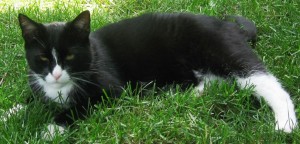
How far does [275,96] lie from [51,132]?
1.70 m

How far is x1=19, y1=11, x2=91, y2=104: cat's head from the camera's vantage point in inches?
136

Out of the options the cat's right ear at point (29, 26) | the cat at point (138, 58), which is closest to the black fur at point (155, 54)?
the cat at point (138, 58)

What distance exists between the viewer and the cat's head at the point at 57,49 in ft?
11.3

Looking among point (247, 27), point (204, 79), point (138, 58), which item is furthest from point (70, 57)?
point (247, 27)

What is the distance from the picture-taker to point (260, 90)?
12.4 feet

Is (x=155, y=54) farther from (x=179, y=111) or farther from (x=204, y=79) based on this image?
(x=179, y=111)

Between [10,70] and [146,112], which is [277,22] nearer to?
[146,112]

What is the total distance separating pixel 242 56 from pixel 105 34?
1190 millimetres

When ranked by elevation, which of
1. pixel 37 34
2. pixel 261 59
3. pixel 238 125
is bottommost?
pixel 238 125

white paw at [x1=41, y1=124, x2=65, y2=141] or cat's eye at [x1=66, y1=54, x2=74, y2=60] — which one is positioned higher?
cat's eye at [x1=66, y1=54, x2=74, y2=60]

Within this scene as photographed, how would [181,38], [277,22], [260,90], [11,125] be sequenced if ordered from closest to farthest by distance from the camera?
1. [11,125]
2. [260,90]
3. [181,38]
4. [277,22]

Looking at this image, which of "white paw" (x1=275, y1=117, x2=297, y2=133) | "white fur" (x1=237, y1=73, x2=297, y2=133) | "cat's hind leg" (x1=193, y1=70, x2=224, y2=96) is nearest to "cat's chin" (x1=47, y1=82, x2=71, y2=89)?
"cat's hind leg" (x1=193, y1=70, x2=224, y2=96)

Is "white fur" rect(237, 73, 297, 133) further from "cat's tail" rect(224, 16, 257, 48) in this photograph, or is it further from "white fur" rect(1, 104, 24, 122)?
"white fur" rect(1, 104, 24, 122)

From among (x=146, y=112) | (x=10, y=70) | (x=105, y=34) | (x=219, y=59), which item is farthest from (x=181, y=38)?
(x=10, y=70)
